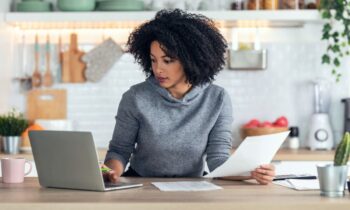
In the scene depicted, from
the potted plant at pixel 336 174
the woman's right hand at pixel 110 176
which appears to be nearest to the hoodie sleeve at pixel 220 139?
the woman's right hand at pixel 110 176

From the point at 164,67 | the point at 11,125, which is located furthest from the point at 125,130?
the point at 11,125

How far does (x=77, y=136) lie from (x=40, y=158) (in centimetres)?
24

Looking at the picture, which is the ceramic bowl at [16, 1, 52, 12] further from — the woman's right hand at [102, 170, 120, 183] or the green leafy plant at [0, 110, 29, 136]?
the woman's right hand at [102, 170, 120, 183]

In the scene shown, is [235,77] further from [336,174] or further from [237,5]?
[336,174]

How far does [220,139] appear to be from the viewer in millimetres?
3027

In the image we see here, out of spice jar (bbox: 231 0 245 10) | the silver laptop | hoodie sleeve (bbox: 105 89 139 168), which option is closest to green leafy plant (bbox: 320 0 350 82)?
spice jar (bbox: 231 0 245 10)

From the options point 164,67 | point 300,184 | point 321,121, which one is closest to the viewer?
point 300,184

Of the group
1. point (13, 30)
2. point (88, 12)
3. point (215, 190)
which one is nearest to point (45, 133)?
point (215, 190)

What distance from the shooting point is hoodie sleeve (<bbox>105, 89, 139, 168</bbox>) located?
305cm

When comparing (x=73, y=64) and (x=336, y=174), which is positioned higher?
(x=73, y=64)

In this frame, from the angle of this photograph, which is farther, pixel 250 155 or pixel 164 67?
pixel 164 67

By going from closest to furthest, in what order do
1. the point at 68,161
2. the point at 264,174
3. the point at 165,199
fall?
1. the point at 165,199
2. the point at 68,161
3. the point at 264,174

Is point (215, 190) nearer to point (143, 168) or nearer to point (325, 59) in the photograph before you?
point (143, 168)

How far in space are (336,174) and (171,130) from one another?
93 cm
